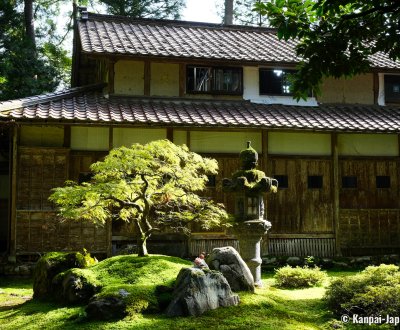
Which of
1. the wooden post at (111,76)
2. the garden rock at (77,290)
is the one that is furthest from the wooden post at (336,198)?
the garden rock at (77,290)

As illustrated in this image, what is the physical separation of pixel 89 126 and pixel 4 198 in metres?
5.17

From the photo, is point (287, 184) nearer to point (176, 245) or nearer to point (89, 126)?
point (176, 245)

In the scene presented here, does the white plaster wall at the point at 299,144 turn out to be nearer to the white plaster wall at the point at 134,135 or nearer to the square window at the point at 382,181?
the square window at the point at 382,181

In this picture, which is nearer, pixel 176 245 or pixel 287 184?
pixel 176 245

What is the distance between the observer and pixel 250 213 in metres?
10.7

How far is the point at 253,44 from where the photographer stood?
2000cm

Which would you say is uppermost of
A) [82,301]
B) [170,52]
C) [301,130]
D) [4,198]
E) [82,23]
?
[82,23]

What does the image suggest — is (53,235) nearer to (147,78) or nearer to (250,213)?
(147,78)

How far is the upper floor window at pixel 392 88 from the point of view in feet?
62.2

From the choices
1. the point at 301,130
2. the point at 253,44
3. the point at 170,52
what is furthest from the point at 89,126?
the point at 253,44

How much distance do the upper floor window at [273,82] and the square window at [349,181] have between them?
378cm

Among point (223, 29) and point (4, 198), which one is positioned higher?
point (223, 29)

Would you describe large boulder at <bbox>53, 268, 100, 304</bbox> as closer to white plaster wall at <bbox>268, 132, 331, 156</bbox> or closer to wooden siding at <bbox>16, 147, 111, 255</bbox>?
wooden siding at <bbox>16, 147, 111, 255</bbox>

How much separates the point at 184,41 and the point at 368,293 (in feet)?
43.7
